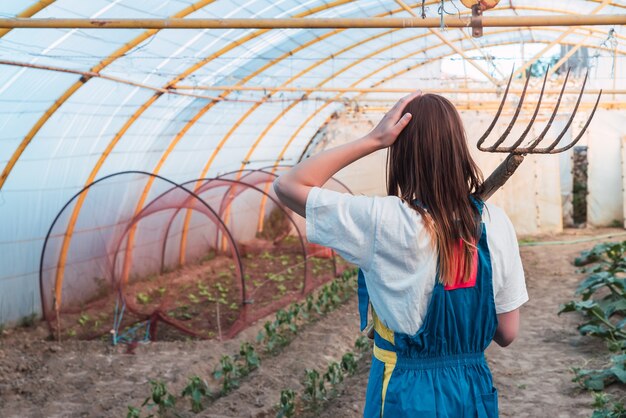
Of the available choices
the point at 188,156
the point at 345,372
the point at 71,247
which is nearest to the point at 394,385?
the point at 345,372

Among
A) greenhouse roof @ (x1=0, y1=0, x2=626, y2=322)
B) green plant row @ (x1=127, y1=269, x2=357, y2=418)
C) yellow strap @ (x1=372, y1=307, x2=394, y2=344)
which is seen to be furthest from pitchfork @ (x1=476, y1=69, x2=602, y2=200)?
green plant row @ (x1=127, y1=269, x2=357, y2=418)

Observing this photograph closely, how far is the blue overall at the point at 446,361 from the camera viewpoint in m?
2.10

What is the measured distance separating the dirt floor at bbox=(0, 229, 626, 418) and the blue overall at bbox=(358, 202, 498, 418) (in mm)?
3458

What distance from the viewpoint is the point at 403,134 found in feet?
6.98

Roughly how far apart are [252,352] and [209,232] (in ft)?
19.5

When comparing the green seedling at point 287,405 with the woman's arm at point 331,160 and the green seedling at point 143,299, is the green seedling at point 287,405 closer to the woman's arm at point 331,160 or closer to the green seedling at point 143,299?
the woman's arm at point 331,160

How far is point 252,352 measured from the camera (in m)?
7.74

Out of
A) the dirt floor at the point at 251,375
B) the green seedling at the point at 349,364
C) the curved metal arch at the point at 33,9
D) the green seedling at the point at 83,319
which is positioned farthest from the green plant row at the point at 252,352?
the curved metal arch at the point at 33,9

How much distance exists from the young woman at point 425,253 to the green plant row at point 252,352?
4.02 m

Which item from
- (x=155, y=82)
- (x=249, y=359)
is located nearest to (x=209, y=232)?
(x=155, y=82)

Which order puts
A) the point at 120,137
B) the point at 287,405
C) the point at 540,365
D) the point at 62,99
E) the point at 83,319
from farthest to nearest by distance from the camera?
the point at 120,137 → the point at 83,319 → the point at 62,99 → the point at 540,365 → the point at 287,405

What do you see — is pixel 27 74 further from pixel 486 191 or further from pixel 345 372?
pixel 486 191

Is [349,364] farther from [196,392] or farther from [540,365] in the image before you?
[540,365]

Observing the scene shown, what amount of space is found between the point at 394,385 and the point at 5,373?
21.5ft
